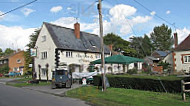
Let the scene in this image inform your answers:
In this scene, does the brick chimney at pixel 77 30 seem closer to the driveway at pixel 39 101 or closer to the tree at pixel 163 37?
the driveway at pixel 39 101

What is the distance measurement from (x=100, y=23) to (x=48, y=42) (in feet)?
49.5

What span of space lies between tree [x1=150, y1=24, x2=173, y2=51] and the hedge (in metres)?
68.3

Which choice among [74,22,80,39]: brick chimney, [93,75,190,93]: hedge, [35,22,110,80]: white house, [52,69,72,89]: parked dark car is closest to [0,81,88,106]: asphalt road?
[52,69,72,89]: parked dark car

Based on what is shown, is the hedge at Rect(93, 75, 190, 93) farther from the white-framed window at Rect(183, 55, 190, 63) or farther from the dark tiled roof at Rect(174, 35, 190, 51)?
the dark tiled roof at Rect(174, 35, 190, 51)

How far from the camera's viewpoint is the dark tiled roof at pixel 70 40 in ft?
97.1

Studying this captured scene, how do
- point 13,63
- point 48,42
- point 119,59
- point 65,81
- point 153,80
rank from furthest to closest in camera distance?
1. point 13,63
2. point 48,42
3. point 119,59
4. point 65,81
5. point 153,80

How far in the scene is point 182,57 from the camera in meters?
31.9

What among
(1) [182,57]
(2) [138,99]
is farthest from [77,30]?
(2) [138,99]

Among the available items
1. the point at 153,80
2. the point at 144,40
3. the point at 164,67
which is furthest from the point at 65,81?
the point at 144,40

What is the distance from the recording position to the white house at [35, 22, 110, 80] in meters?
28.8

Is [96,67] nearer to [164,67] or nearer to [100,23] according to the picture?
[164,67]

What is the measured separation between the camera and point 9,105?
1049 cm

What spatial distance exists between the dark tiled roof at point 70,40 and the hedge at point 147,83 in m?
13.1

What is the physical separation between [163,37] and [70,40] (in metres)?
59.5
